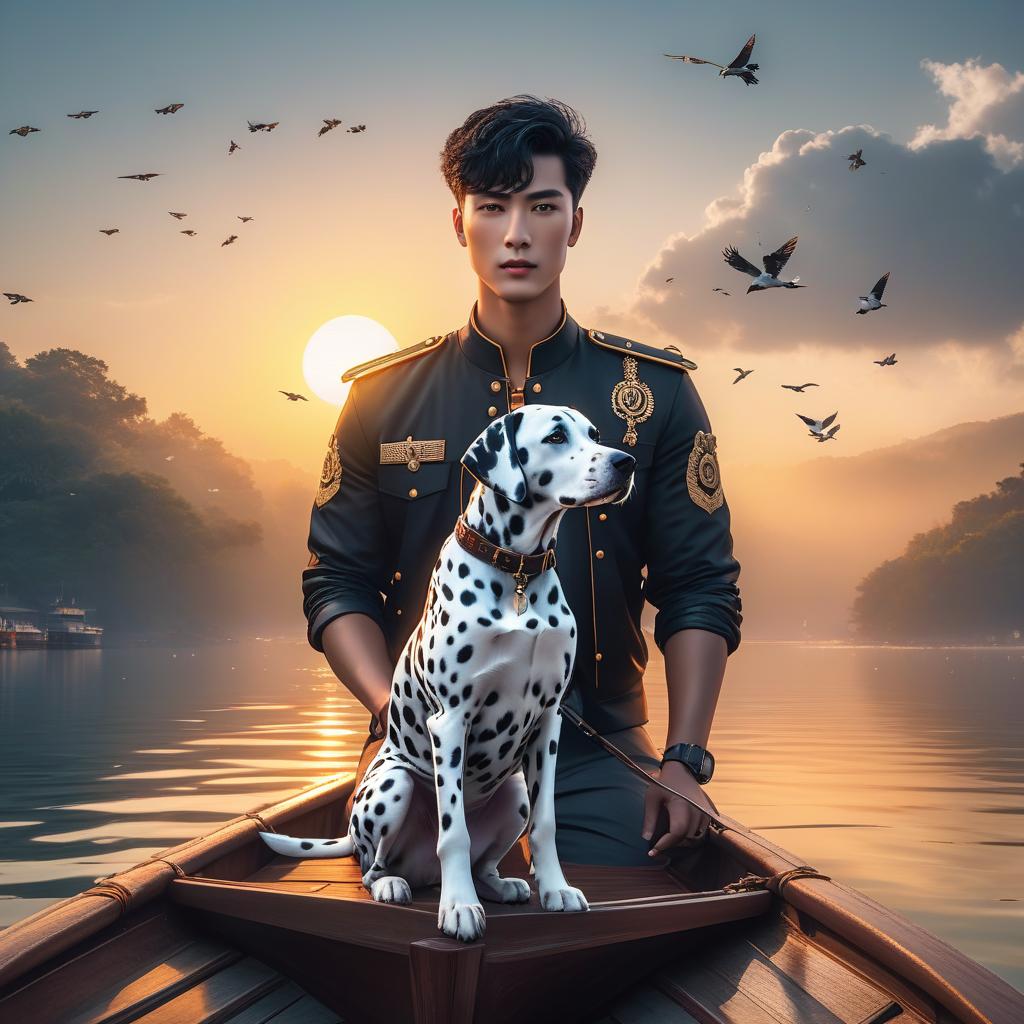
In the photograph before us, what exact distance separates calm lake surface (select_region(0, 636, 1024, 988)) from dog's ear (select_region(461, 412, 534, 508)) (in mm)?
3327

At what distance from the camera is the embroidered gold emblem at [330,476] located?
5031mm

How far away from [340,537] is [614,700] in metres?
1.27

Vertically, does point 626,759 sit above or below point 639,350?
below

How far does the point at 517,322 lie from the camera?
189 inches

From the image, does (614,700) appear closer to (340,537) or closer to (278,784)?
(340,537)

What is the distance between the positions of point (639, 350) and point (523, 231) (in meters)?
1.08

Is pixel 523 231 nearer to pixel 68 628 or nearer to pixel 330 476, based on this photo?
pixel 330 476

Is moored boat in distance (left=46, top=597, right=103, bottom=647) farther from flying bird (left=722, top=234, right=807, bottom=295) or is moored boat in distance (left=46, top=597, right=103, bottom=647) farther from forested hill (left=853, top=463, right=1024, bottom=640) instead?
forested hill (left=853, top=463, right=1024, bottom=640)

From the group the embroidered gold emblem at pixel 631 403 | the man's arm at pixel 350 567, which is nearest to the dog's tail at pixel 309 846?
the man's arm at pixel 350 567

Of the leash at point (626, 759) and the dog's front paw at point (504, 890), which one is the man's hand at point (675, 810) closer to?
the leash at point (626, 759)

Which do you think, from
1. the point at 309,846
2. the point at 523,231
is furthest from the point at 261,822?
the point at 523,231

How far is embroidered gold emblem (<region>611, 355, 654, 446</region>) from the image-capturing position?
484 cm

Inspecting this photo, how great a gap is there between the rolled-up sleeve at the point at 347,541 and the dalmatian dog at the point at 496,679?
1.36 meters

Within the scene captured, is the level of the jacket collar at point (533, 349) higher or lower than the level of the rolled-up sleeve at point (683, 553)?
higher
